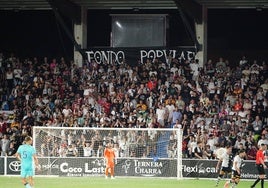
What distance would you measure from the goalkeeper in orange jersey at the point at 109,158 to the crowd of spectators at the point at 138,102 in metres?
0.99

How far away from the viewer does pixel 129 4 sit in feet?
132

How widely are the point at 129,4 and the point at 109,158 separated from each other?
427 inches

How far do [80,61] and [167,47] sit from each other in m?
4.56

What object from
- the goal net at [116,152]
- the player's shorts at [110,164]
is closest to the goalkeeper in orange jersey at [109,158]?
the player's shorts at [110,164]

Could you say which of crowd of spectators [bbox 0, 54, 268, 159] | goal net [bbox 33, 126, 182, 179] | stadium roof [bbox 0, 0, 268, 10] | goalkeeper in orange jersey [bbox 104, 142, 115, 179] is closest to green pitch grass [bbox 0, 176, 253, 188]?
goalkeeper in orange jersey [bbox 104, 142, 115, 179]

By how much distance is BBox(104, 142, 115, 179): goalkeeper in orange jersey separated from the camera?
3203 cm

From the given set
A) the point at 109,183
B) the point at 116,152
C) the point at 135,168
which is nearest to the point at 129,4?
the point at 116,152

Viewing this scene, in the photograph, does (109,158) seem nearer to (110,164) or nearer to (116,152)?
(110,164)

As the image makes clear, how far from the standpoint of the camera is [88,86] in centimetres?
3891

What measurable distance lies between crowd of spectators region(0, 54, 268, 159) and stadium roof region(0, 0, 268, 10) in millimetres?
2671

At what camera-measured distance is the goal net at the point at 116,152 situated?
1310 inches

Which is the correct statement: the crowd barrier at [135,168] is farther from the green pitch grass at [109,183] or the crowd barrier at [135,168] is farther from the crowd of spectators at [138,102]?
the green pitch grass at [109,183]

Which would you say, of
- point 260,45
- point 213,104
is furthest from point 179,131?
point 260,45

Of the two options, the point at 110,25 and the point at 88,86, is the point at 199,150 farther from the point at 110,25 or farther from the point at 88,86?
the point at 110,25
